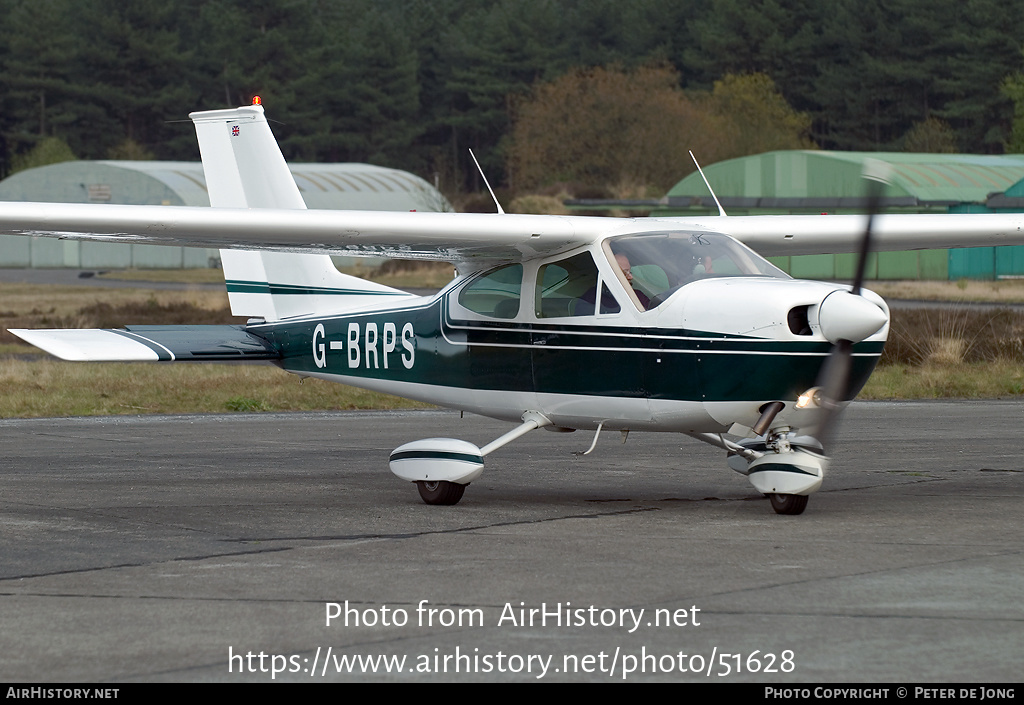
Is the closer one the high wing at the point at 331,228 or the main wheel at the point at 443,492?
the high wing at the point at 331,228

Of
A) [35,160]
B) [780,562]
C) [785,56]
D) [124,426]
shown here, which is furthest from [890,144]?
[780,562]

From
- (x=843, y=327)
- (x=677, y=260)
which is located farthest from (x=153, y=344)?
(x=843, y=327)

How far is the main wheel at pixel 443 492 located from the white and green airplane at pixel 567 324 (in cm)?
1

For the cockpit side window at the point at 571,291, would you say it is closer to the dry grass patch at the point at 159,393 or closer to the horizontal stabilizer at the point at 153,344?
the horizontal stabilizer at the point at 153,344

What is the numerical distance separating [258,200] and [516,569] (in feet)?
20.7

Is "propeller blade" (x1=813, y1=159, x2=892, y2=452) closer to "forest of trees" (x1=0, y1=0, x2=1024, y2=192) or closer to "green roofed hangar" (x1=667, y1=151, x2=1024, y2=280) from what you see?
"green roofed hangar" (x1=667, y1=151, x2=1024, y2=280)

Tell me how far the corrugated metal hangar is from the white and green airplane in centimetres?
4736

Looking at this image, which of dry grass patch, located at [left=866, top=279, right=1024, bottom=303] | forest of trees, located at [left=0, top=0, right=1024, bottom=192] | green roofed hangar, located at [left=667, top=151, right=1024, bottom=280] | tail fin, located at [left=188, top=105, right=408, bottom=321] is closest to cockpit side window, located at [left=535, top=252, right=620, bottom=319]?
tail fin, located at [left=188, top=105, right=408, bottom=321]

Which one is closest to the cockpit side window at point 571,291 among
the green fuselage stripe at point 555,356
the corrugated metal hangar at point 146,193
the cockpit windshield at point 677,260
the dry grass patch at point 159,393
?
the green fuselage stripe at point 555,356

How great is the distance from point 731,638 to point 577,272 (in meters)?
4.88

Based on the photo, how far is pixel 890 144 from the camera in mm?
88250

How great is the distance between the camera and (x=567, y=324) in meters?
10.5

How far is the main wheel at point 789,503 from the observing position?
9508 millimetres

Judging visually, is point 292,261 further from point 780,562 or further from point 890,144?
point 890,144
